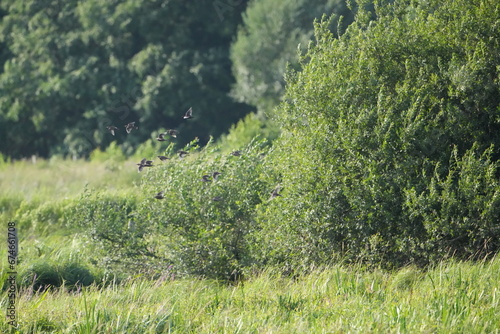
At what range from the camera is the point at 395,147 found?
8.64 meters

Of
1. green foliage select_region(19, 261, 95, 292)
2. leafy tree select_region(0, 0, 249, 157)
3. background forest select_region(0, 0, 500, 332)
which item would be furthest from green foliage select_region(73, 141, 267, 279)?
leafy tree select_region(0, 0, 249, 157)

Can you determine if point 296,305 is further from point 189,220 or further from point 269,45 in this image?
point 269,45

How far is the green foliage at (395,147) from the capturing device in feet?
27.5

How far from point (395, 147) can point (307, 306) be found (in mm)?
2438

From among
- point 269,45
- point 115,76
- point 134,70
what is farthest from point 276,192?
point 115,76

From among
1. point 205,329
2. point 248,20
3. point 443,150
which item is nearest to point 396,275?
point 443,150

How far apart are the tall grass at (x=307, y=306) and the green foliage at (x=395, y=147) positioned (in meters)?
0.53

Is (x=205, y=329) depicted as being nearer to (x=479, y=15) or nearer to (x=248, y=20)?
(x=479, y=15)

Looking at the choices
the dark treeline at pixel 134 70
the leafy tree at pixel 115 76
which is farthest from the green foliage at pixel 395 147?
the leafy tree at pixel 115 76

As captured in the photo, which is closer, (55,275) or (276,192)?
(276,192)

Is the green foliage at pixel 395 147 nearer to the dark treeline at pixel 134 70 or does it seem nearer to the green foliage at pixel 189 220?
the green foliage at pixel 189 220

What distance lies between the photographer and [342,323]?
6.42 m

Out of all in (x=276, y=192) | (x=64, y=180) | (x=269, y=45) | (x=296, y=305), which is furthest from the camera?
(x=269, y=45)

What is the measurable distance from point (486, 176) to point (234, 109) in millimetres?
24053
